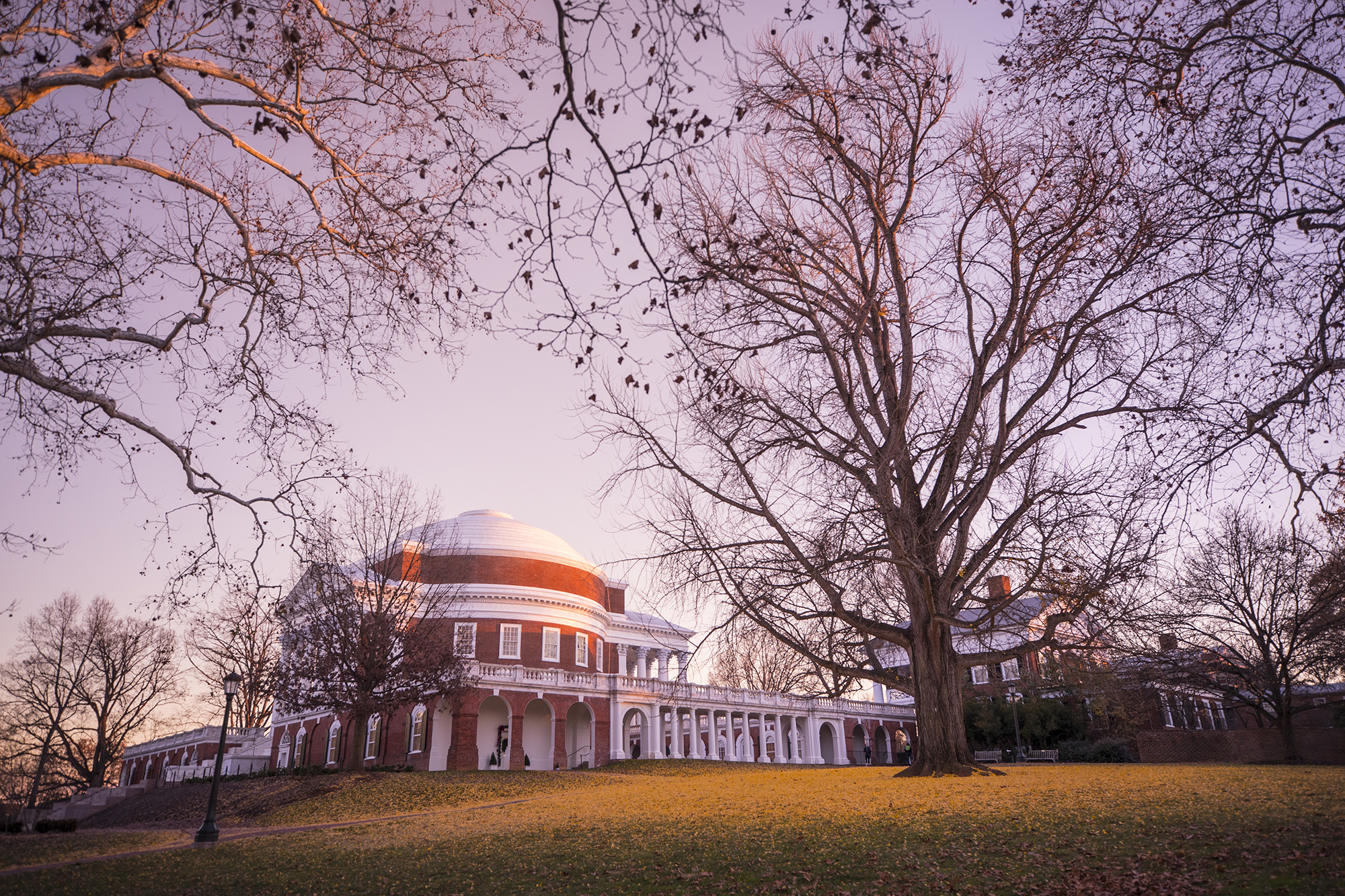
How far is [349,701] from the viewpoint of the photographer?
28781 millimetres

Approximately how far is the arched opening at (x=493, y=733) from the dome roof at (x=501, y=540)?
8583 millimetres

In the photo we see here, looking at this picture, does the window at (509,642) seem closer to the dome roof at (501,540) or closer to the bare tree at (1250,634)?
the dome roof at (501,540)

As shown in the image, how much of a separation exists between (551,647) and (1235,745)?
111 feet

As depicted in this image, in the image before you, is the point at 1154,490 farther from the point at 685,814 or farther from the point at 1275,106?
the point at 685,814

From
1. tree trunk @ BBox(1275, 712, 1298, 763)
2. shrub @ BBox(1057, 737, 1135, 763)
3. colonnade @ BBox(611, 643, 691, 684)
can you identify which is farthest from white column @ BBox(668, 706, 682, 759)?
tree trunk @ BBox(1275, 712, 1298, 763)

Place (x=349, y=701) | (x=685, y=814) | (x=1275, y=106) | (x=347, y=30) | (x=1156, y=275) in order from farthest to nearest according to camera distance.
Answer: (x=349, y=701) < (x=685, y=814) < (x=1156, y=275) < (x=347, y=30) < (x=1275, y=106)

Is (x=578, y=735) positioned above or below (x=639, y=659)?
below

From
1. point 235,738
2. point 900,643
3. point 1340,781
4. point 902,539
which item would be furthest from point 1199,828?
point 235,738

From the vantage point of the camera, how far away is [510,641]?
43.8 m

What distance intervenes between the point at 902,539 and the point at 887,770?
11062mm

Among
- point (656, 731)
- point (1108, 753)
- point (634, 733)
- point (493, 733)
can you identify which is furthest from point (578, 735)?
point (1108, 753)

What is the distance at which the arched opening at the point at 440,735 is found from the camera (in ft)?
121

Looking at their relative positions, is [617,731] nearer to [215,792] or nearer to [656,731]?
[656,731]

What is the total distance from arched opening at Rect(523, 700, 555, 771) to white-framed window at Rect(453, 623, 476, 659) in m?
4.37
